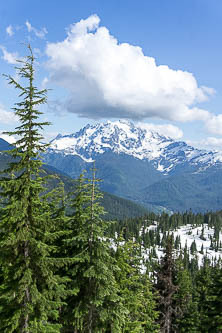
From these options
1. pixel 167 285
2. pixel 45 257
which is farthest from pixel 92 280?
pixel 167 285

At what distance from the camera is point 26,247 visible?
13.4m

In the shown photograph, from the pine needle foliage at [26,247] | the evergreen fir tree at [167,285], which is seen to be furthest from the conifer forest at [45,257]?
the evergreen fir tree at [167,285]

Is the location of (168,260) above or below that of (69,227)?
below

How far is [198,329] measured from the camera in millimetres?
47000

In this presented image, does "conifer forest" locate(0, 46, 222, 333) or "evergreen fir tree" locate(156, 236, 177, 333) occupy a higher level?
"conifer forest" locate(0, 46, 222, 333)

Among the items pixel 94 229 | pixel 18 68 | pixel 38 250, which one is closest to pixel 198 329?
pixel 94 229

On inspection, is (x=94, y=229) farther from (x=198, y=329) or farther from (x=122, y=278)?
(x=198, y=329)

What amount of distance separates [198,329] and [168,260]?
2042 centimetres

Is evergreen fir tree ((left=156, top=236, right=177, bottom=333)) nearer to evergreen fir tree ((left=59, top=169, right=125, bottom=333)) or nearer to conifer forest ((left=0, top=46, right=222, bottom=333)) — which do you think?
conifer forest ((left=0, top=46, right=222, bottom=333))

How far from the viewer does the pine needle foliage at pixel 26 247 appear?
12875mm

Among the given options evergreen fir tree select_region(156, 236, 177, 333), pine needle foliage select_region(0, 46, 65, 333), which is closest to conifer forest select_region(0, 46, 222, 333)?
pine needle foliage select_region(0, 46, 65, 333)

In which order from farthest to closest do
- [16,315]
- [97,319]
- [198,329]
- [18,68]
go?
[198,329]
[97,319]
[18,68]
[16,315]

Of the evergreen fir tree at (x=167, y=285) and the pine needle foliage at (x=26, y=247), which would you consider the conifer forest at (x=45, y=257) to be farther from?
the evergreen fir tree at (x=167, y=285)

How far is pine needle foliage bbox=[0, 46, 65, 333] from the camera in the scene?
12.9 m
